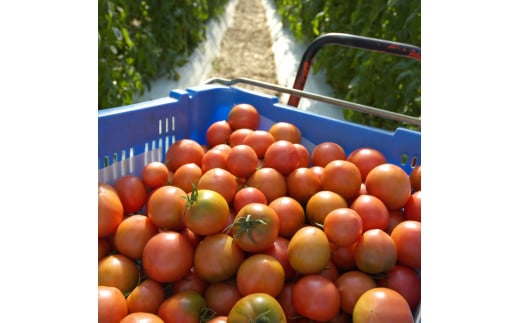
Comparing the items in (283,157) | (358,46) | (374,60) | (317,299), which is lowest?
(317,299)

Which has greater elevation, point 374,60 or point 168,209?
point 374,60

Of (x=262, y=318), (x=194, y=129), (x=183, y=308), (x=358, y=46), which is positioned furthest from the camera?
(x=194, y=129)

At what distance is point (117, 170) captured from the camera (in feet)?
6.48

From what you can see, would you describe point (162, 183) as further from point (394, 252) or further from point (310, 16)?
point (310, 16)

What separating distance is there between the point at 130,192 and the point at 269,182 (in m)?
0.50

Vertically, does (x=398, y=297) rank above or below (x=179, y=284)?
above

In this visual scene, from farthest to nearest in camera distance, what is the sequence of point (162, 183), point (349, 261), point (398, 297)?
point (162, 183) → point (349, 261) → point (398, 297)

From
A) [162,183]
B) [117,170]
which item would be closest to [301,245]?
[162,183]

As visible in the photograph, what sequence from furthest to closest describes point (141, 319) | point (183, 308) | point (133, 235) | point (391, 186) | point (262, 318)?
point (391, 186), point (133, 235), point (183, 308), point (141, 319), point (262, 318)

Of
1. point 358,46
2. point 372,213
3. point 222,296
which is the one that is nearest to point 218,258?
point 222,296

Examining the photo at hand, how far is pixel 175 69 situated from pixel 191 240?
4428 millimetres

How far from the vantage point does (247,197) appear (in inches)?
67.6

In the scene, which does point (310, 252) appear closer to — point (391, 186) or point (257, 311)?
point (257, 311)

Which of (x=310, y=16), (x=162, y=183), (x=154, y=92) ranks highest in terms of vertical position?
(x=310, y=16)
